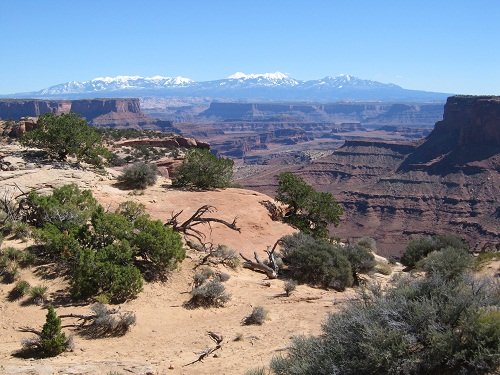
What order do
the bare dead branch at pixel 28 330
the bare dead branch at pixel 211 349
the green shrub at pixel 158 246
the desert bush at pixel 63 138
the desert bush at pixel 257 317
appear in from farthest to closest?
the desert bush at pixel 63 138
the green shrub at pixel 158 246
the desert bush at pixel 257 317
the bare dead branch at pixel 28 330
the bare dead branch at pixel 211 349

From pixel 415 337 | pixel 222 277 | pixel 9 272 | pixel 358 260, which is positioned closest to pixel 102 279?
pixel 9 272

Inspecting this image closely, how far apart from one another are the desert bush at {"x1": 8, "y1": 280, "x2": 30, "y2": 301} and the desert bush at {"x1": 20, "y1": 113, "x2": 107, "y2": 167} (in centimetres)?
1543

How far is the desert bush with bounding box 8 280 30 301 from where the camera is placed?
13.3 metres

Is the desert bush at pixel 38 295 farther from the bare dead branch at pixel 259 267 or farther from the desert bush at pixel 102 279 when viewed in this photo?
the bare dead branch at pixel 259 267

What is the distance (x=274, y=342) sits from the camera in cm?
1121

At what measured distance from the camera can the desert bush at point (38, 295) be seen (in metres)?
13.2

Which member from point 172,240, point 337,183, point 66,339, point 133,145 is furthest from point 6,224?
point 337,183

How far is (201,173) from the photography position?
29.1 meters

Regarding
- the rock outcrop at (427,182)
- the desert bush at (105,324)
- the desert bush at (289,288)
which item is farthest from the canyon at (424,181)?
the desert bush at (105,324)

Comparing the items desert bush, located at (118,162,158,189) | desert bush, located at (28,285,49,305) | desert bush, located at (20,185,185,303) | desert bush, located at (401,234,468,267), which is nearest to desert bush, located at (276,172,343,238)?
desert bush, located at (401,234,468,267)

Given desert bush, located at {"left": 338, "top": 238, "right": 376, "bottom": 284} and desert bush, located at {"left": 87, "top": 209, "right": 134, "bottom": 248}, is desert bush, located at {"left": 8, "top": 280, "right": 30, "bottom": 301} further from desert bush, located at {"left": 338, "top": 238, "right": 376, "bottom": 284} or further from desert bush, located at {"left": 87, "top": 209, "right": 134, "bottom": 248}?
desert bush, located at {"left": 338, "top": 238, "right": 376, "bottom": 284}

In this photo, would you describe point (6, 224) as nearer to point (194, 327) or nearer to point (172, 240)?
point (172, 240)

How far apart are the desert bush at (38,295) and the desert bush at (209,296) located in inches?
158

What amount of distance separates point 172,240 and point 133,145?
34350 mm
